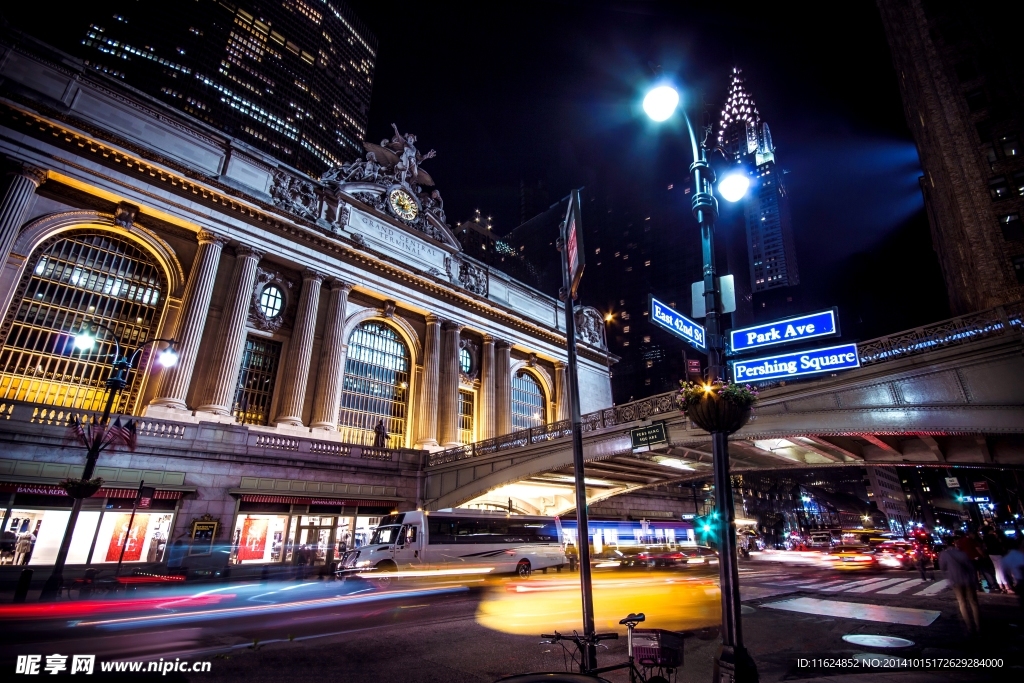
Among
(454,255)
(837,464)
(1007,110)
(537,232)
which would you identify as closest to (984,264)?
(1007,110)

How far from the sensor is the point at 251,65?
70375mm

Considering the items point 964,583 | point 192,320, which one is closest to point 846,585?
point 964,583

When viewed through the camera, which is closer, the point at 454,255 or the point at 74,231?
the point at 74,231

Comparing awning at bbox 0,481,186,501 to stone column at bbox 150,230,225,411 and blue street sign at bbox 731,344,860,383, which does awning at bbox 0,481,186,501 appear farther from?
blue street sign at bbox 731,344,860,383

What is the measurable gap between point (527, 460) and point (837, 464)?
1378cm

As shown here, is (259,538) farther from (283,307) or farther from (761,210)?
(761,210)

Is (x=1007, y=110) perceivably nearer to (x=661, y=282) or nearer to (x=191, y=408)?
(x=191, y=408)

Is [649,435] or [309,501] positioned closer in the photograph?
[649,435]

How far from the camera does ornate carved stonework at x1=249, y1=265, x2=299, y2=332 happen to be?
1174 inches

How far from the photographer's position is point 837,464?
19906 mm

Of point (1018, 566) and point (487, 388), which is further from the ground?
point (487, 388)

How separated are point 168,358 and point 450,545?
17319mm

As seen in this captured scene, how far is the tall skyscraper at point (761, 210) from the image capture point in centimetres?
12962

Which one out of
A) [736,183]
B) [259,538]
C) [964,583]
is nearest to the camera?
[736,183]
